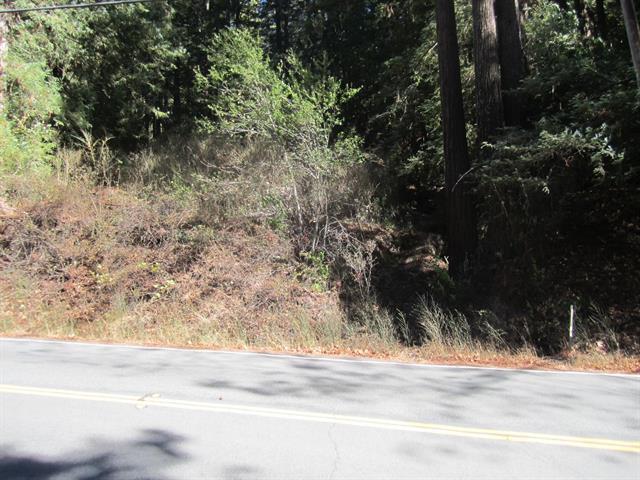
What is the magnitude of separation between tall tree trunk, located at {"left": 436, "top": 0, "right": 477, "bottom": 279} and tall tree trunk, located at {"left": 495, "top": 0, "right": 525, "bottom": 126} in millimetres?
1077

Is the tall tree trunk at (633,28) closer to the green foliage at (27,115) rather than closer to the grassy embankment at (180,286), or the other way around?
the grassy embankment at (180,286)

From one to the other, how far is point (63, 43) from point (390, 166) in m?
12.7

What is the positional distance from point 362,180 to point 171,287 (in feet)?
20.8

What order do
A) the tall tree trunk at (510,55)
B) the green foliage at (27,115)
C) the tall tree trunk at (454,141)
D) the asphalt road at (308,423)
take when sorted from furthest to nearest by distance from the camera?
the green foliage at (27,115)
the tall tree trunk at (454,141)
the tall tree trunk at (510,55)
the asphalt road at (308,423)

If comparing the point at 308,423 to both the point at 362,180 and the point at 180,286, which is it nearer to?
the point at 180,286

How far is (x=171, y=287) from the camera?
12.9 metres

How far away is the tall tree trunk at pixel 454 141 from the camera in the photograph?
12.3 m

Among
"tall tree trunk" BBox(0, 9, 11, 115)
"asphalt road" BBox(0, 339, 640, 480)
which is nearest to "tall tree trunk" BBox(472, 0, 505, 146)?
"asphalt road" BBox(0, 339, 640, 480)

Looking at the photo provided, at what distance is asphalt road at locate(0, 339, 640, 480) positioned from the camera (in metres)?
3.82

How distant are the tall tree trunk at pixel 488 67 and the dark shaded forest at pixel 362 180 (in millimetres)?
50

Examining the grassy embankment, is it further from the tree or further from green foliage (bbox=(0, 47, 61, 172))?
the tree

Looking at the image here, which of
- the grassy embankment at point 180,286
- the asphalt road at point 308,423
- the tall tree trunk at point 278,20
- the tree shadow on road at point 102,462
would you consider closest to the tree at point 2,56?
the grassy embankment at point 180,286

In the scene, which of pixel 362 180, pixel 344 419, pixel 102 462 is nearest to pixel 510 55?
pixel 362 180

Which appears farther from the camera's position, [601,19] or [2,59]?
[601,19]
